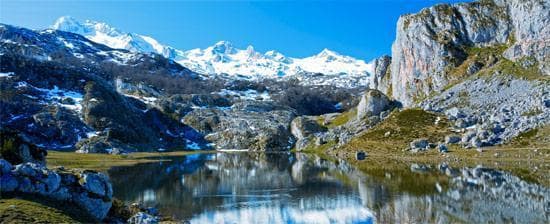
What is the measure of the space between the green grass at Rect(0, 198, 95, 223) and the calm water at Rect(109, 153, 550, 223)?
20581 mm

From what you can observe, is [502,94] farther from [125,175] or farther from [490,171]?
[125,175]

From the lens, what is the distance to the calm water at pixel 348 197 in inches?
2318

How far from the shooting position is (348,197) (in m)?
76.9

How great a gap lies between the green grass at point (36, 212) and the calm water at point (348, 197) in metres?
20.6

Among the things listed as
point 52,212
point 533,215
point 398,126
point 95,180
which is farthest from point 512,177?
point 398,126

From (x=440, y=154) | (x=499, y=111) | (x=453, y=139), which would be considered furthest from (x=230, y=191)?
(x=499, y=111)

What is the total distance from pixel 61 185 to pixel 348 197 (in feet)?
153

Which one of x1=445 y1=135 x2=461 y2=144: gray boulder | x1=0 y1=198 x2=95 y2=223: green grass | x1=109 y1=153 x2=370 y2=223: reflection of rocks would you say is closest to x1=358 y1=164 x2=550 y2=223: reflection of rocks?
x1=109 y1=153 x2=370 y2=223: reflection of rocks

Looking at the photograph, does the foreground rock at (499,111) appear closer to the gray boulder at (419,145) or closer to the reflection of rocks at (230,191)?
the gray boulder at (419,145)

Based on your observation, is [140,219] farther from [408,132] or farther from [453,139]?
[408,132]

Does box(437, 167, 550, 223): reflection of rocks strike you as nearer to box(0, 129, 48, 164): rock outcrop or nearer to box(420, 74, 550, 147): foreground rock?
box(0, 129, 48, 164): rock outcrop

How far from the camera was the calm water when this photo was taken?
58875mm

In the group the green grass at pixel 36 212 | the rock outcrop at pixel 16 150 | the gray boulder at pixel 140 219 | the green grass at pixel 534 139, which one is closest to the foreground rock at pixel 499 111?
the green grass at pixel 534 139

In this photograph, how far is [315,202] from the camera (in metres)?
72.9
